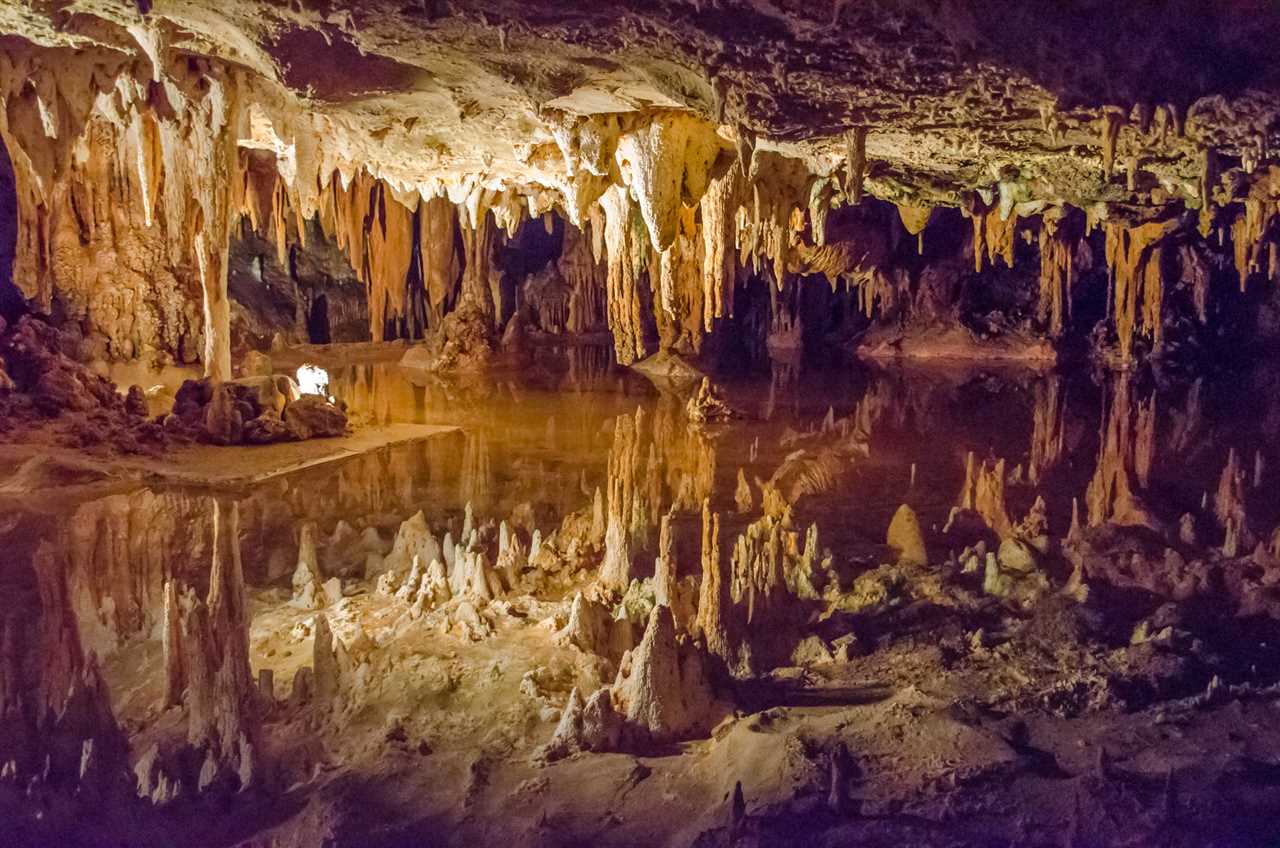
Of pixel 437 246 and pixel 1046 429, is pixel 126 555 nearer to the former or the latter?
pixel 1046 429

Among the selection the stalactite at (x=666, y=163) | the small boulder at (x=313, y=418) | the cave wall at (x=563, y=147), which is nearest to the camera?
the cave wall at (x=563, y=147)

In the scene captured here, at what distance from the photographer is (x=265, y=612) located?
378 centimetres

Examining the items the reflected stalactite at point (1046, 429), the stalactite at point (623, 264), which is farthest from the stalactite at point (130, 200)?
the reflected stalactite at point (1046, 429)

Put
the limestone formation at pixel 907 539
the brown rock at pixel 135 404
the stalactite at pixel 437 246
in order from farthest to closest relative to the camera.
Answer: the stalactite at pixel 437 246, the brown rock at pixel 135 404, the limestone formation at pixel 907 539

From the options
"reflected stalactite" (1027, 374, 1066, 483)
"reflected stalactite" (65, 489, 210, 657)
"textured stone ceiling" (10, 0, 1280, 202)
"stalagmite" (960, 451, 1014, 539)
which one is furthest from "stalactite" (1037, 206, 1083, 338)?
"reflected stalactite" (65, 489, 210, 657)

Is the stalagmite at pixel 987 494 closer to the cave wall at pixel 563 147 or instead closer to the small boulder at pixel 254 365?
the cave wall at pixel 563 147

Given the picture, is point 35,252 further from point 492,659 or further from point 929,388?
point 929,388

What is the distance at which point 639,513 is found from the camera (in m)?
5.30

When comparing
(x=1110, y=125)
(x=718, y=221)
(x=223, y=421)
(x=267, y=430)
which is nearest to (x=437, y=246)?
(x=267, y=430)

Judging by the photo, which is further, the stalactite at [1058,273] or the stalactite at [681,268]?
the stalactite at [1058,273]

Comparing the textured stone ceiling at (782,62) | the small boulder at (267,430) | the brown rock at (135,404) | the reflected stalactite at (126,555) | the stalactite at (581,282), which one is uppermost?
the textured stone ceiling at (782,62)

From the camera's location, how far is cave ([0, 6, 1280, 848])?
257 cm

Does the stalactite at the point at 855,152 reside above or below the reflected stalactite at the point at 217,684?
above

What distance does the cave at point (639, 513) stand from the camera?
8.43 ft
